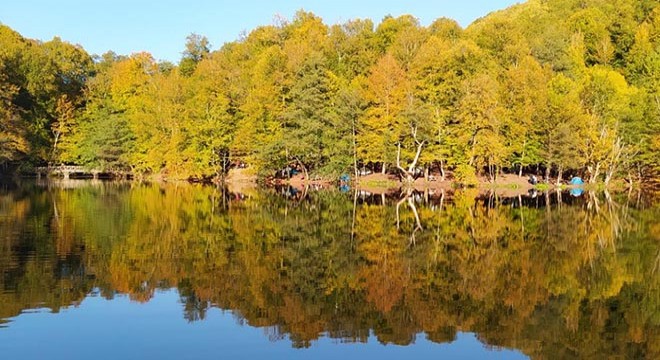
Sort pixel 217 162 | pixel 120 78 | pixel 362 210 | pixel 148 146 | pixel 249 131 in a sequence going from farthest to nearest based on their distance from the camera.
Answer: pixel 120 78
pixel 148 146
pixel 217 162
pixel 249 131
pixel 362 210

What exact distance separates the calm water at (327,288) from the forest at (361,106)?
29.5 meters

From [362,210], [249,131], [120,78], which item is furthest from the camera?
[120,78]

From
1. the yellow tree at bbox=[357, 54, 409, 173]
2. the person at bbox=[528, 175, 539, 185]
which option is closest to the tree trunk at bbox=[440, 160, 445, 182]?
the yellow tree at bbox=[357, 54, 409, 173]

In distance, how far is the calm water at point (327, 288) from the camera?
12.0 metres

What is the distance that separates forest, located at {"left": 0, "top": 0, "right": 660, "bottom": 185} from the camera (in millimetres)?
59375

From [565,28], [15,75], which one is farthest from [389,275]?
[565,28]

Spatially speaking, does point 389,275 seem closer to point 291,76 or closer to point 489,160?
point 489,160

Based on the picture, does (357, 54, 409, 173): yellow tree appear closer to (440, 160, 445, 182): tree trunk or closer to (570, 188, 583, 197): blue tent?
(440, 160, 445, 182): tree trunk

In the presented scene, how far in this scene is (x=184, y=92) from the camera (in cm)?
7725

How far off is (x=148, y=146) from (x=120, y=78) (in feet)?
51.6

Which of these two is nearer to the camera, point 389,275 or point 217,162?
point 389,275

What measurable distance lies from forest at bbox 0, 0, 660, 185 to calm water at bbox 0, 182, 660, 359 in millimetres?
29511

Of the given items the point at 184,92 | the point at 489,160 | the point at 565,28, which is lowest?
the point at 489,160

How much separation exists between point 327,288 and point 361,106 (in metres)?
46.8
